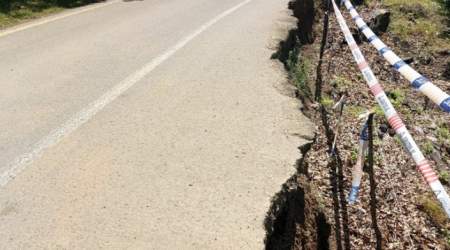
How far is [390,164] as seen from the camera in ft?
19.4

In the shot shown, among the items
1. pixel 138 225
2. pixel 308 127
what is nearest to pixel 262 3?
pixel 308 127

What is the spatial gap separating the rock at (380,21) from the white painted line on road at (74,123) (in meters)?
6.45

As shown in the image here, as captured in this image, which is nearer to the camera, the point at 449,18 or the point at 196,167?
the point at 196,167

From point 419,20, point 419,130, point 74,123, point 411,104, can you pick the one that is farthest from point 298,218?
point 419,20

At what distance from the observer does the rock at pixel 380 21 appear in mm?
11391

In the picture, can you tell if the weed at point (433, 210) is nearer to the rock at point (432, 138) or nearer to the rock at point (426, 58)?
the rock at point (432, 138)

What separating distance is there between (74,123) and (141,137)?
931 millimetres

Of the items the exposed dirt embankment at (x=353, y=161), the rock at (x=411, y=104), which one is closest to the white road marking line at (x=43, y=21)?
the exposed dirt embankment at (x=353, y=161)

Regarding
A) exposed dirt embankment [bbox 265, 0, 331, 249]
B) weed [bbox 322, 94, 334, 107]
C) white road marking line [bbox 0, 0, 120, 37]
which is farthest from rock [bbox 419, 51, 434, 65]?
white road marking line [bbox 0, 0, 120, 37]

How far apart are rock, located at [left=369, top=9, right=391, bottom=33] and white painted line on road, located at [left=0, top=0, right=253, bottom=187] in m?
6.45

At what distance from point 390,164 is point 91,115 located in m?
4.19

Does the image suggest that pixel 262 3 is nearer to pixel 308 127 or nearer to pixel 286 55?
pixel 286 55

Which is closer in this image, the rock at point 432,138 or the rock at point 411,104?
the rock at point 432,138

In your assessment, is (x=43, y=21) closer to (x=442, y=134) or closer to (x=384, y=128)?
(x=384, y=128)
